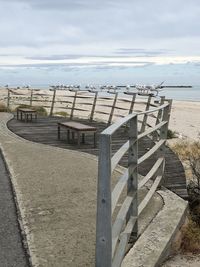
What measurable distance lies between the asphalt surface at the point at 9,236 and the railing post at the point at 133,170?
109 cm

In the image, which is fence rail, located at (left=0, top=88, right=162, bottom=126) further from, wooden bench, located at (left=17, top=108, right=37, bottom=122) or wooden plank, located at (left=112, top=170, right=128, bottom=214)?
wooden plank, located at (left=112, top=170, right=128, bottom=214)

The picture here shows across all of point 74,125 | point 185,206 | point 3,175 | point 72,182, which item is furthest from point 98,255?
point 74,125

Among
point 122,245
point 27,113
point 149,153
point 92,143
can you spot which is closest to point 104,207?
point 122,245

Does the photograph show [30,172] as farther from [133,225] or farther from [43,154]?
[133,225]

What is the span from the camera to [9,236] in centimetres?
491

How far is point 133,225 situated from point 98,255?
4.01 ft

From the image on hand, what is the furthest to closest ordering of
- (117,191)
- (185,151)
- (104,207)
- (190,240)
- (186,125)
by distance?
(186,125)
(185,151)
(190,240)
(117,191)
(104,207)

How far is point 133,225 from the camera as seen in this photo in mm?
4758

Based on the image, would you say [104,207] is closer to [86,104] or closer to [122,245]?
[122,245]

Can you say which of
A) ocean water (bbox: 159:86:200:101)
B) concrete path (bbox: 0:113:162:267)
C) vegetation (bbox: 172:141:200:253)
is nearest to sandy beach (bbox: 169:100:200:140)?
concrete path (bbox: 0:113:162:267)

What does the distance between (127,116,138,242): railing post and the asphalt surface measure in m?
1.09

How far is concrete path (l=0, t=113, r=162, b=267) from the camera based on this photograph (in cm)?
448

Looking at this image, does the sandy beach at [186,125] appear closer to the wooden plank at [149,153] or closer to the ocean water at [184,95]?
the wooden plank at [149,153]

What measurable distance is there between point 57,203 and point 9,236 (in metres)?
1.24
